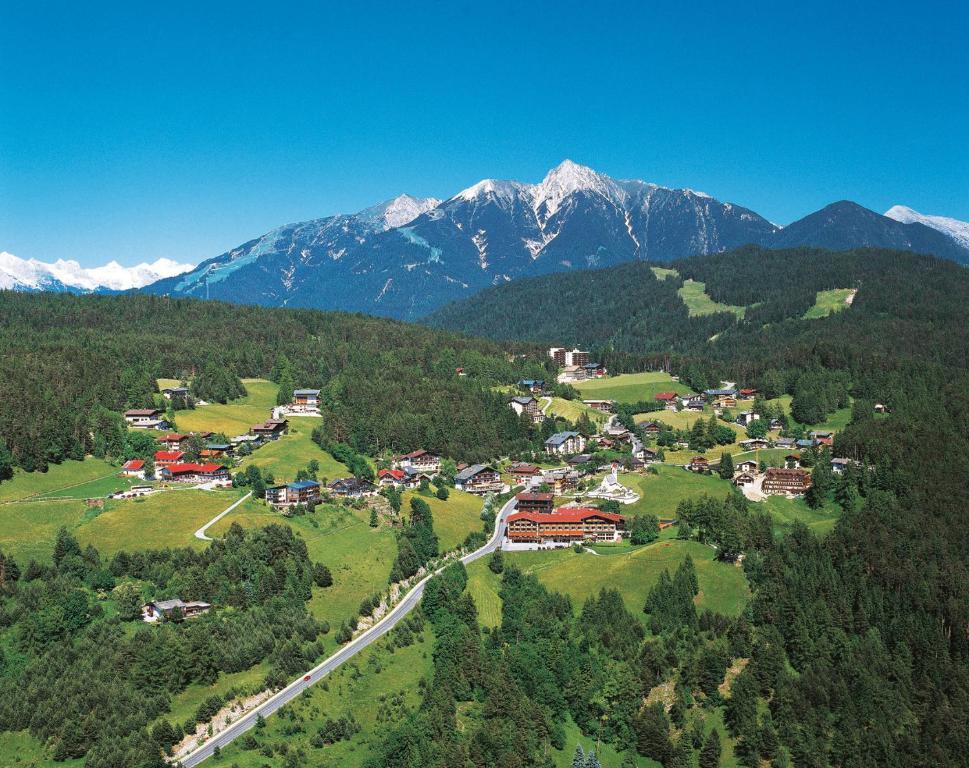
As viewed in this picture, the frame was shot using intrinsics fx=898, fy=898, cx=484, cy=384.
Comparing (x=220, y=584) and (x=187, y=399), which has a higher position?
(x=187, y=399)

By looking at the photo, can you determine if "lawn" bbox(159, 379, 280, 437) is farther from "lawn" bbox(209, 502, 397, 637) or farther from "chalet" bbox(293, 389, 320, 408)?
"lawn" bbox(209, 502, 397, 637)

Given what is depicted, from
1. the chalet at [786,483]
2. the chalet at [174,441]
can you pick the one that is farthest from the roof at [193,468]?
the chalet at [786,483]

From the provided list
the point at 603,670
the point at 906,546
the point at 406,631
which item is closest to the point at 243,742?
the point at 406,631

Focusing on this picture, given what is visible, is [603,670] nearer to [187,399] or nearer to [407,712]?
[407,712]

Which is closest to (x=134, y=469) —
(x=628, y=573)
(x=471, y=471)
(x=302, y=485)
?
(x=302, y=485)

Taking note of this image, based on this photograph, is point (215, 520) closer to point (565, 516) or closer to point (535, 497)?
point (535, 497)

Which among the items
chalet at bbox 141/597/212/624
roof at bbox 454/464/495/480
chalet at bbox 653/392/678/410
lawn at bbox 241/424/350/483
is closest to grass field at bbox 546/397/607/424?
chalet at bbox 653/392/678/410
